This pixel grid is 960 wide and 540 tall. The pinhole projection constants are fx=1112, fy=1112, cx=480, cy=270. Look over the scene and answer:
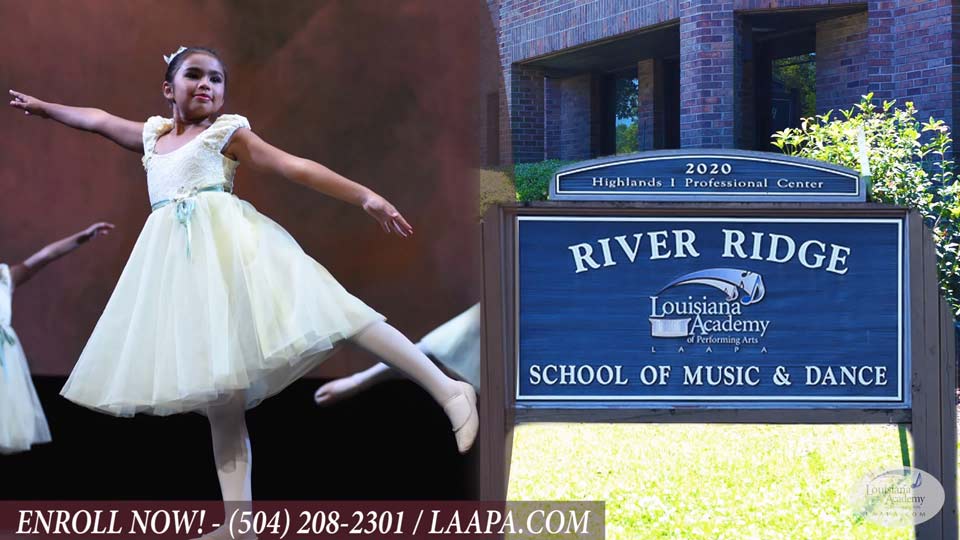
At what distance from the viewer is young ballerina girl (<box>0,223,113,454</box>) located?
3498 mm

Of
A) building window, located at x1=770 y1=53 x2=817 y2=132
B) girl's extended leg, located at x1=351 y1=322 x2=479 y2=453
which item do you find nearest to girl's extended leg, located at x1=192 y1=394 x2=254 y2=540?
girl's extended leg, located at x1=351 y1=322 x2=479 y2=453

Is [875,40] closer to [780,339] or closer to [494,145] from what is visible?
[494,145]

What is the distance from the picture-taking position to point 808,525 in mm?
4789

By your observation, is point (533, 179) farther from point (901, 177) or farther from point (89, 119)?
point (89, 119)

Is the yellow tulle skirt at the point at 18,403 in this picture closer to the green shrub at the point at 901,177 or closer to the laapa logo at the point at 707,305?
the laapa logo at the point at 707,305

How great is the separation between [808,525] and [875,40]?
6302 mm

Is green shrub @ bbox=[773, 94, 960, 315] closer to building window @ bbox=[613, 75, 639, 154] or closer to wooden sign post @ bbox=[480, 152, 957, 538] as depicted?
wooden sign post @ bbox=[480, 152, 957, 538]

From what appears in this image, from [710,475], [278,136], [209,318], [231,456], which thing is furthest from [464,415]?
[710,475]

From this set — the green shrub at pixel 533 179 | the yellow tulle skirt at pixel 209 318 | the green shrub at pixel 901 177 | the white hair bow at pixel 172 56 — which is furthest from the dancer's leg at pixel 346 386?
the green shrub at pixel 533 179

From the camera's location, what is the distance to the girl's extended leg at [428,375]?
3.38 metres

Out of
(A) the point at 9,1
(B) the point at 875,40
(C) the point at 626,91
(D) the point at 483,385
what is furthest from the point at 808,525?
(C) the point at 626,91

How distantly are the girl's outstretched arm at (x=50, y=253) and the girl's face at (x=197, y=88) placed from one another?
451 mm

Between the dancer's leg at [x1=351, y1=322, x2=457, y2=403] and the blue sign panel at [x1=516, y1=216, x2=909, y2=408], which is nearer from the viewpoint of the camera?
the dancer's leg at [x1=351, y1=322, x2=457, y2=403]

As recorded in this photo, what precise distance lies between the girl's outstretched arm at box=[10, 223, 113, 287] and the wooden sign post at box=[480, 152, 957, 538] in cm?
131
